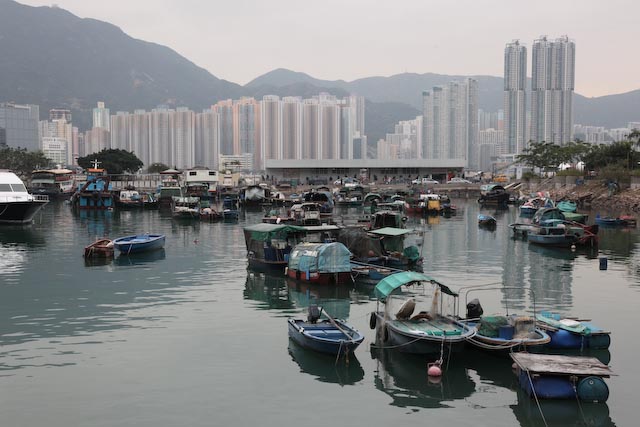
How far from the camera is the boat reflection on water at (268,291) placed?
2031 cm

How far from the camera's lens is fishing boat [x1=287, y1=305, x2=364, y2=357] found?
14.1 metres

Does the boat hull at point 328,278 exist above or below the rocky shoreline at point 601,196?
below

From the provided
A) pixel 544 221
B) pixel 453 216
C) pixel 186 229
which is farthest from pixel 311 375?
pixel 453 216

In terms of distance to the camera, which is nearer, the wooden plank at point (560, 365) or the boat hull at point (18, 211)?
the wooden plank at point (560, 365)

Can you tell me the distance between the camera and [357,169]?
300 ft

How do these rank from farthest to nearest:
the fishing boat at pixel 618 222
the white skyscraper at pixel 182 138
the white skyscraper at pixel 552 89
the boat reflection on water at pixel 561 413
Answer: the white skyscraper at pixel 182 138 → the white skyscraper at pixel 552 89 → the fishing boat at pixel 618 222 → the boat reflection on water at pixel 561 413

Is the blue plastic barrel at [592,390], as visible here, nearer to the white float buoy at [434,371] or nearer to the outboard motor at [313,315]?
the white float buoy at [434,371]

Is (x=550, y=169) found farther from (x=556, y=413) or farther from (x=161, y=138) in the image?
(x=161, y=138)

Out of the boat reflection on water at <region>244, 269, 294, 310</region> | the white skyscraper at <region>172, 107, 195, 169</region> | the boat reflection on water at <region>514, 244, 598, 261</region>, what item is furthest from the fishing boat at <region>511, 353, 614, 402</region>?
the white skyscraper at <region>172, 107, 195, 169</region>

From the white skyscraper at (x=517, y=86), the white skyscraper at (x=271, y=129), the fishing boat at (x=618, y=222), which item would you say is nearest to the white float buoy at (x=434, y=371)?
the fishing boat at (x=618, y=222)

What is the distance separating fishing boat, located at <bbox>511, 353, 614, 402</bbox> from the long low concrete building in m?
77.1

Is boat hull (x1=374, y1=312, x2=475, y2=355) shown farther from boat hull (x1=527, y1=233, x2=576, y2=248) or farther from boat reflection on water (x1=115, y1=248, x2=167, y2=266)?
boat hull (x1=527, y1=233, x2=576, y2=248)

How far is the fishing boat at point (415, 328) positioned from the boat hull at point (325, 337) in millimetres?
813

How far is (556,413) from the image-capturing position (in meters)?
11.7
